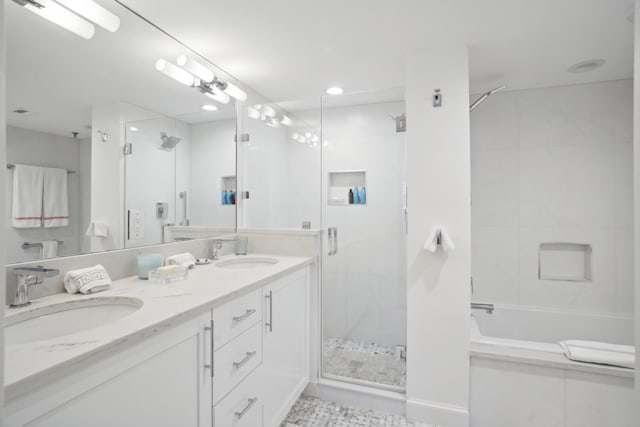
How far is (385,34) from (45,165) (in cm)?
175

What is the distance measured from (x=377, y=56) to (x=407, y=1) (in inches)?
21.2

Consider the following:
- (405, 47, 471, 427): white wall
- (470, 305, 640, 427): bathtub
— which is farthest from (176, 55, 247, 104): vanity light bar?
(470, 305, 640, 427): bathtub

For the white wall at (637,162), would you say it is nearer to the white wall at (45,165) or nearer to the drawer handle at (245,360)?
the drawer handle at (245,360)

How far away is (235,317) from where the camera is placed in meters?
1.34

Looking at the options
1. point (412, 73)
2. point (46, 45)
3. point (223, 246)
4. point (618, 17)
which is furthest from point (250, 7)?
point (618, 17)

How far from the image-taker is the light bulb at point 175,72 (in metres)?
1.79

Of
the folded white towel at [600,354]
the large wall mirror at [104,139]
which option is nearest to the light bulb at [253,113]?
the large wall mirror at [104,139]

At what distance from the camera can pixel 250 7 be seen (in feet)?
5.21

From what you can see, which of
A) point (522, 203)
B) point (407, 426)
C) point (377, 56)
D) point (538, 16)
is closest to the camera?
point (538, 16)

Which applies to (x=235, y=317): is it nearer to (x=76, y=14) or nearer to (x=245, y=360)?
(x=245, y=360)

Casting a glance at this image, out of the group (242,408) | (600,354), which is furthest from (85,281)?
(600,354)

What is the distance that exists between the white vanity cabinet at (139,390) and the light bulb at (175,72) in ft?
4.65

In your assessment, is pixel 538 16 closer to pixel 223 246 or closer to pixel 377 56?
pixel 377 56

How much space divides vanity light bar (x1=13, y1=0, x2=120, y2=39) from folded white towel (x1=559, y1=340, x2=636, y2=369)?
2834 mm
